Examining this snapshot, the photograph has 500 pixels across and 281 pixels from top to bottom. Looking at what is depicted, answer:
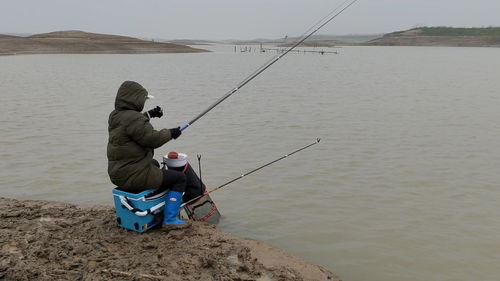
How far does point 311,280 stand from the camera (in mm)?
4266

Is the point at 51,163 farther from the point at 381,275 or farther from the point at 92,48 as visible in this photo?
the point at 92,48

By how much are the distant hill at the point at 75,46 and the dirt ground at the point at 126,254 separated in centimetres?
4718

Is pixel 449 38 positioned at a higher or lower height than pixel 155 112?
higher

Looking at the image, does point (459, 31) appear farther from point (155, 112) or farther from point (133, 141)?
point (133, 141)

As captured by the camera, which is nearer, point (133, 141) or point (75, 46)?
point (133, 141)

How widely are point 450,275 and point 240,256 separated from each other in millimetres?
2391

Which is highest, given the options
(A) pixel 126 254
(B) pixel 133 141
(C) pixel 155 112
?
(C) pixel 155 112

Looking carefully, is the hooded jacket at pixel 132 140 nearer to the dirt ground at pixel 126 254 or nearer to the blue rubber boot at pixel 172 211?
the blue rubber boot at pixel 172 211

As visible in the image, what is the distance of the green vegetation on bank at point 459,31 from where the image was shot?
359ft

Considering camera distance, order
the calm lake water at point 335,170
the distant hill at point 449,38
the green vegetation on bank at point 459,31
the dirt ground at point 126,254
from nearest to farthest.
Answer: the dirt ground at point 126,254, the calm lake water at point 335,170, the distant hill at point 449,38, the green vegetation on bank at point 459,31

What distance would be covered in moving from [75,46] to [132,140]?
55978 millimetres

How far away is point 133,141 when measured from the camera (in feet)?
14.5

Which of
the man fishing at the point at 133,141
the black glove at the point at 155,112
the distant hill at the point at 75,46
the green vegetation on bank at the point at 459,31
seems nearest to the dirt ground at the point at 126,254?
the man fishing at the point at 133,141

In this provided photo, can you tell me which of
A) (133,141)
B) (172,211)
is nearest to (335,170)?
(172,211)
